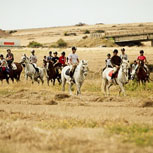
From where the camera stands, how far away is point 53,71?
1131 inches

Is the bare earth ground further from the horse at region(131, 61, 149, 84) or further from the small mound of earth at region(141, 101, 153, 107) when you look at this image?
the horse at region(131, 61, 149, 84)

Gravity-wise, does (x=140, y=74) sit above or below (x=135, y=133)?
above

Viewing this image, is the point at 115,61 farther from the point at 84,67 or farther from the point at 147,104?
the point at 147,104

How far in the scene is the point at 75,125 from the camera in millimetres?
11445

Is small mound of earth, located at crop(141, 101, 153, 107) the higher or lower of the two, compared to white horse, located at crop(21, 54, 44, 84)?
lower

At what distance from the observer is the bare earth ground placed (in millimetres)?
8938

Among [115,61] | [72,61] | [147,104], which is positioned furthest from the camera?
[72,61]

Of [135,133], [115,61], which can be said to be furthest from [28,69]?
[135,133]

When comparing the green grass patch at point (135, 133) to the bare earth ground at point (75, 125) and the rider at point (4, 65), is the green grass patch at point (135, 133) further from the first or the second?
the rider at point (4, 65)

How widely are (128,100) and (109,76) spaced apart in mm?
3978

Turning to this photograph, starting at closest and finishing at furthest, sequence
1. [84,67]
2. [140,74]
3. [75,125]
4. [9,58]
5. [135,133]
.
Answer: [135,133] → [75,125] → [84,67] → [140,74] → [9,58]

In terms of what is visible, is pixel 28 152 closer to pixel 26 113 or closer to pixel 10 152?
pixel 10 152

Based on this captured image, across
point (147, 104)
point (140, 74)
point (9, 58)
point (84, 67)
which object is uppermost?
point (9, 58)

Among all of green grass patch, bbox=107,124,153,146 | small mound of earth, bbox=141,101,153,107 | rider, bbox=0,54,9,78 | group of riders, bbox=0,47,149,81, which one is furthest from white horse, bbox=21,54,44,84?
green grass patch, bbox=107,124,153,146
